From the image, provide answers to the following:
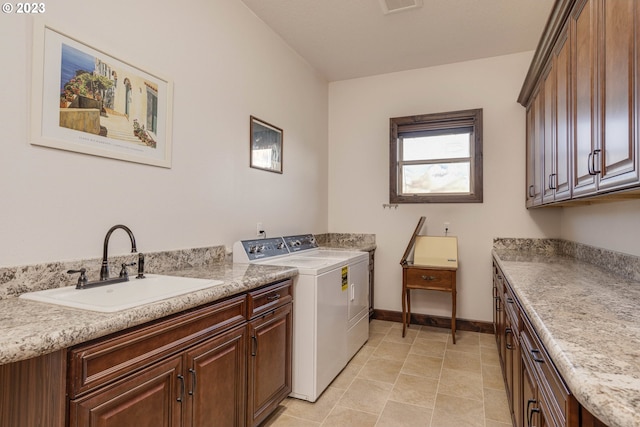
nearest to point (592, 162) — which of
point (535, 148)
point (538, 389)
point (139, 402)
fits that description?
point (538, 389)

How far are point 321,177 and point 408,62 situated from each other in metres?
1.58

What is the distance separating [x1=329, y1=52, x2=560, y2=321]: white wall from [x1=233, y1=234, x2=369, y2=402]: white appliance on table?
0.97m

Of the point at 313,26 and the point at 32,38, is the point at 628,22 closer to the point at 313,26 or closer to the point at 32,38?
the point at 32,38

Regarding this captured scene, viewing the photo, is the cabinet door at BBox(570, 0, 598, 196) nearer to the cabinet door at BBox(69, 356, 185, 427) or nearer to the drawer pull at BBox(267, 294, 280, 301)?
the drawer pull at BBox(267, 294, 280, 301)

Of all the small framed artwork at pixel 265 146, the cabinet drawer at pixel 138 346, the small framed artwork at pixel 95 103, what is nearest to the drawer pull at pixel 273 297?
the cabinet drawer at pixel 138 346

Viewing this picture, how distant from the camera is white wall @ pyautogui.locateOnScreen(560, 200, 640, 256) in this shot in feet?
6.23

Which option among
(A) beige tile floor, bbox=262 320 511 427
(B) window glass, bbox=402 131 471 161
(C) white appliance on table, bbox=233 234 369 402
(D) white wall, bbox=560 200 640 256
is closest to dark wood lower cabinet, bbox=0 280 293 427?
(C) white appliance on table, bbox=233 234 369 402

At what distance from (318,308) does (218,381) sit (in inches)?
32.9

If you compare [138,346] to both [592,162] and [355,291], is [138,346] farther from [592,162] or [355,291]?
[355,291]

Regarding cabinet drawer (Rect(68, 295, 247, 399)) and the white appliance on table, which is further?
the white appliance on table

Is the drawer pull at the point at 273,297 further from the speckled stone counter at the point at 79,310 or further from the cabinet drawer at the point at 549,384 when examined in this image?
the cabinet drawer at the point at 549,384

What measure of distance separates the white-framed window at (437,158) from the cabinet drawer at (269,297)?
86.4 inches

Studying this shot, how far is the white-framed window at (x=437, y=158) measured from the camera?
3.69 meters

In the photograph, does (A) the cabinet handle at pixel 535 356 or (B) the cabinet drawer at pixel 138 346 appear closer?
(B) the cabinet drawer at pixel 138 346
